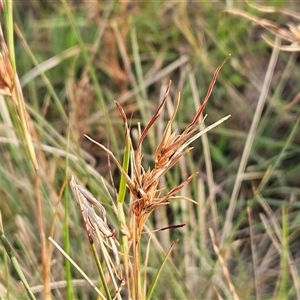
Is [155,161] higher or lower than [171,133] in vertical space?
higher

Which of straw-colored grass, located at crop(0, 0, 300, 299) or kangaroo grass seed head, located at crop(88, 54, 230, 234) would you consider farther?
straw-colored grass, located at crop(0, 0, 300, 299)

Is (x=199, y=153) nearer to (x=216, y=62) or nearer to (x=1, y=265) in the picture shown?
(x=216, y=62)

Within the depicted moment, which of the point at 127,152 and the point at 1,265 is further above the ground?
the point at 127,152

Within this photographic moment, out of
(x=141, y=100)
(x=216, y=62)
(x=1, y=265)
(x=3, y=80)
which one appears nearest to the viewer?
(x=3, y=80)

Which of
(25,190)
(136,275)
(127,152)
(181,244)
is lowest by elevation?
(181,244)

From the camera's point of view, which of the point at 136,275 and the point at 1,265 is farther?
the point at 1,265

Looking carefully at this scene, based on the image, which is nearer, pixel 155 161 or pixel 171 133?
pixel 155 161

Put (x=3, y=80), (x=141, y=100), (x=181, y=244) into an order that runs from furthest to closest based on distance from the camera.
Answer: (x=141, y=100) < (x=181, y=244) < (x=3, y=80)

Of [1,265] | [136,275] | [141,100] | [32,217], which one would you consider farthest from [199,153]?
[136,275]

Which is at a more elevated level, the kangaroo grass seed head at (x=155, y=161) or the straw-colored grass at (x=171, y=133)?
the kangaroo grass seed head at (x=155, y=161)

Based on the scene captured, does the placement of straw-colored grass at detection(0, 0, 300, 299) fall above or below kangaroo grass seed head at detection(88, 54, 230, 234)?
below

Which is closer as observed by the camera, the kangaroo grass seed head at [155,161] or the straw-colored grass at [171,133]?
the kangaroo grass seed head at [155,161]
